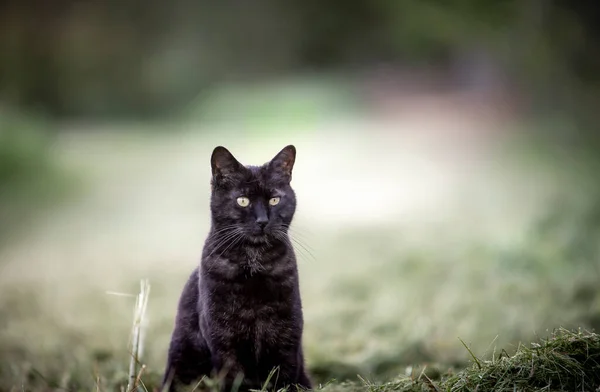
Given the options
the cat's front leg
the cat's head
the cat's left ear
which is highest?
the cat's left ear

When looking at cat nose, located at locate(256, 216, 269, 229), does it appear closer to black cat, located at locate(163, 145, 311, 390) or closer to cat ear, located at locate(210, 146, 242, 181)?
black cat, located at locate(163, 145, 311, 390)

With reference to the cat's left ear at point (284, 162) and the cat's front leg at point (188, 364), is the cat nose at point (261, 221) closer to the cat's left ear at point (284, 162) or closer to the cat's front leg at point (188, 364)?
the cat's left ear at point (284, 162)

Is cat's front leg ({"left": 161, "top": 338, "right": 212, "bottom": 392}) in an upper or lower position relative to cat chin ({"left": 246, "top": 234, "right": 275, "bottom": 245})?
lower

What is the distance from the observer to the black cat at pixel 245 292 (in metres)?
2.27

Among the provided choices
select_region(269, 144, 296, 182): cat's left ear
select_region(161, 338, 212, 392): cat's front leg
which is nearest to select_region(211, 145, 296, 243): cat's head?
select_region(269, 144, 296, 182): cat's left ear

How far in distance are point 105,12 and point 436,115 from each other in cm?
450

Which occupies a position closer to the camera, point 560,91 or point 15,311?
point 15,311

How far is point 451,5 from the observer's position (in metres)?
7.01

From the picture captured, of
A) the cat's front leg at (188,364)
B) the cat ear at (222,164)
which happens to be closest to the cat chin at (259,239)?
the cat ear at (222,164)

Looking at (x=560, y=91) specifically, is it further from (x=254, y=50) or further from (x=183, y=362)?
(x=183, y=362)

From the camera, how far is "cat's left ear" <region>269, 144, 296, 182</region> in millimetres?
2441

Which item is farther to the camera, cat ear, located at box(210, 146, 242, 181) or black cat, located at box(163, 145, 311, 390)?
cat ear, located at box(210, 146, 242, 181)

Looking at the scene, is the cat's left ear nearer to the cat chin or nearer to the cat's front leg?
the cat chin

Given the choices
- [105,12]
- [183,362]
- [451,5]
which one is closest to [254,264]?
[183,362]
